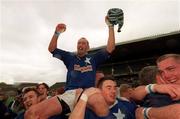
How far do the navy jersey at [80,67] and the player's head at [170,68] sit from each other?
2.41 metres

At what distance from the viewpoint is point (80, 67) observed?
17.0ft

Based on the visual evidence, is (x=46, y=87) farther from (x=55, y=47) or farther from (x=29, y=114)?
(x=29, y=114)

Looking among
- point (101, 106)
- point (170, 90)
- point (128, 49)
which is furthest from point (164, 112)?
point (128, 49)

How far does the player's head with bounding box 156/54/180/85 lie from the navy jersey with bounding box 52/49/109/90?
241 cm

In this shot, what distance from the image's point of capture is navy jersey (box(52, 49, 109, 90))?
5055mm

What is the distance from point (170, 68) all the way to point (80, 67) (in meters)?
2.63

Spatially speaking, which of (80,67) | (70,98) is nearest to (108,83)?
(70,98)

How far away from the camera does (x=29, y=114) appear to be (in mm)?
4102

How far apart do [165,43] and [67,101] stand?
922cm

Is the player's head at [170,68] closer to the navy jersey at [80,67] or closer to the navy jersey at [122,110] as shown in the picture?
the navy jersey at [122,110]

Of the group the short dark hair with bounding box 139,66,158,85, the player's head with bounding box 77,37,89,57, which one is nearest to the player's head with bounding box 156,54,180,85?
the short dark hair with bounding box 139,66,158,85

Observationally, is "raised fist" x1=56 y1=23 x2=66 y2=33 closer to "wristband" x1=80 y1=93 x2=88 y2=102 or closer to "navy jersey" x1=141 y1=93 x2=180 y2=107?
"wristband" x1=80 y1=93 x2=88 y2=102

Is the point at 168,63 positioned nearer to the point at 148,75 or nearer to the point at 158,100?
the point at 158,100

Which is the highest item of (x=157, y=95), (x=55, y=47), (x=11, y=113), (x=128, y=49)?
(x=128, y=49)
